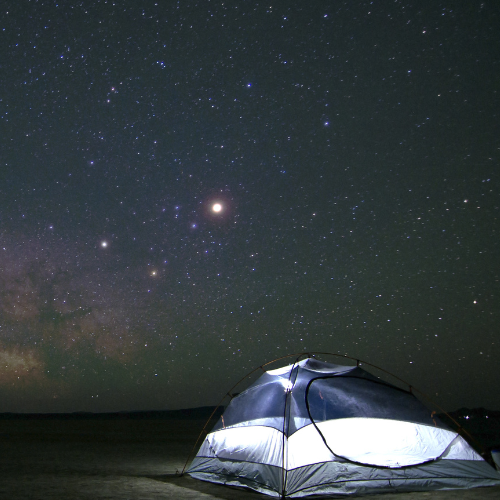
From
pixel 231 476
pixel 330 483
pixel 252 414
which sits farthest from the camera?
pixel 252 414

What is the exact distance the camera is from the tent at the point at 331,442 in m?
7.45

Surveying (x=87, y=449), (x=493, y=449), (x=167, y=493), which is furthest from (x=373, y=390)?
(x=87, y=449)

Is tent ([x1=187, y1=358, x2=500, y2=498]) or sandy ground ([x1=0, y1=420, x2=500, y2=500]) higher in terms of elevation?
tent ([x1=187, y1=358, x2=500, y2=498])

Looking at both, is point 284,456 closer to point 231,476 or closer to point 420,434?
point 231,476

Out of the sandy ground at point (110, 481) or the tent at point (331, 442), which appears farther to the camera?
the tent at point (331, 442)

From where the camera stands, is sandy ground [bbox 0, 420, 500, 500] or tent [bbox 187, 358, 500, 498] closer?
sandy ground [bbox 0, 420, 500, 500]

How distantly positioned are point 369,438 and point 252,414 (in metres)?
2.39

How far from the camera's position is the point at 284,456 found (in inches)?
299

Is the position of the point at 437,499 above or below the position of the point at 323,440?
below

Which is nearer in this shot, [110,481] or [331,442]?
[331,442]

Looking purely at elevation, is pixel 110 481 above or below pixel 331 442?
below

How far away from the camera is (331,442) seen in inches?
338

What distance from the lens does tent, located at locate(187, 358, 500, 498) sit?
745 centimetres

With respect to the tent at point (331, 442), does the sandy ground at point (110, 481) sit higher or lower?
lower
